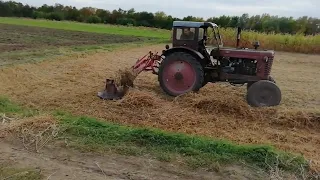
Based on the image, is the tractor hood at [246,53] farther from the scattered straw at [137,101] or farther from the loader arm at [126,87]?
the scattered straw at [137,101]

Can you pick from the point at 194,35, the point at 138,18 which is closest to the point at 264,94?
the point at 194,35

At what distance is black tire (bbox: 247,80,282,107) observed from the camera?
25.8 ft

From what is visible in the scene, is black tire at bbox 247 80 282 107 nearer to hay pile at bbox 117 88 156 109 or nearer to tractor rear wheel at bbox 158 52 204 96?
tractor rear wheel at bbox 158 52 204 96

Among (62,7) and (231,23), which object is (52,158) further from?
(62,7)

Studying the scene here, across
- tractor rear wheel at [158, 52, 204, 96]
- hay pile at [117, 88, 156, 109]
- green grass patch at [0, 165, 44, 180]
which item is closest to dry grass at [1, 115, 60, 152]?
green grass patch at [0, 165, 44, 180]

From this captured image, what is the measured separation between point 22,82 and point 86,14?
45.0 metres

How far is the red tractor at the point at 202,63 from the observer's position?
844 centimetres

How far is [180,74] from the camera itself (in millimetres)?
8648

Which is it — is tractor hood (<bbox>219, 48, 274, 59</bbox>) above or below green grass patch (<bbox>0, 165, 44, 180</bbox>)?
above

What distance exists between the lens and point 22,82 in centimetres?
962

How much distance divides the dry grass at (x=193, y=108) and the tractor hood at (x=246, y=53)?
927 mm

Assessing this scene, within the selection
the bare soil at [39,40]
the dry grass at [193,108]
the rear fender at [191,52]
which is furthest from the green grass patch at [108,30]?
the rear fender at [191,52]

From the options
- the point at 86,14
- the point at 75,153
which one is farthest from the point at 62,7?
the point at 75,153

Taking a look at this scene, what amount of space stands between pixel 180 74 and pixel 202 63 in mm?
527
